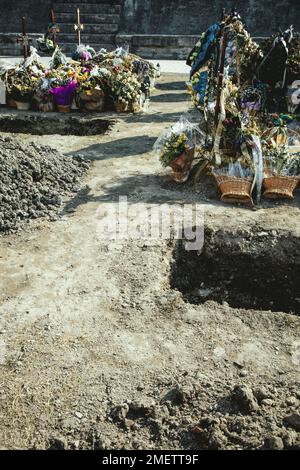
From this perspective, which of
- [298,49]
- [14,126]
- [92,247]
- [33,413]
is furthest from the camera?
[14,126]

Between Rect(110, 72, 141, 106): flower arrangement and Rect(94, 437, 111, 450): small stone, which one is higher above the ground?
Rect(110, 72, 141, 106): flower arrangement

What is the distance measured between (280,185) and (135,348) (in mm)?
3959

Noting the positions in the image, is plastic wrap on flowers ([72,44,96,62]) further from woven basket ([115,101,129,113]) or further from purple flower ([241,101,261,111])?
purple flower ([241,101,261,111])

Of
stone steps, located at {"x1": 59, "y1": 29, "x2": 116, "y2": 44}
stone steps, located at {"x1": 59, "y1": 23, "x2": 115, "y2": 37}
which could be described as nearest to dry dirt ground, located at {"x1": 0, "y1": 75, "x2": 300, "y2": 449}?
stone steps, located at {"x1": 59, "y1": 29, "x2": 116, "y2": 44}

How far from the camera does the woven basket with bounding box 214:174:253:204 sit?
659 centimetres

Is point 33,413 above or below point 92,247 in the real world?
below

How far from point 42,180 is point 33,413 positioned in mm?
4489

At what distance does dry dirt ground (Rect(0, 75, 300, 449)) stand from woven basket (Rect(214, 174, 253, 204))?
0.94ft

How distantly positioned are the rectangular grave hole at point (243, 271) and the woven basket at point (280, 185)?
115 centimetres

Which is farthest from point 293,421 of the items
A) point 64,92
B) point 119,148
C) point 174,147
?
point 64,92

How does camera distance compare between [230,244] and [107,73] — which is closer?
[230,244]
